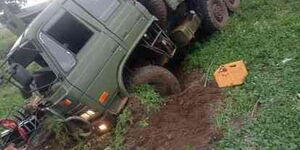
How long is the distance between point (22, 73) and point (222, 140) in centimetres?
278

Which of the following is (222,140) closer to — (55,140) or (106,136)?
(106,136)

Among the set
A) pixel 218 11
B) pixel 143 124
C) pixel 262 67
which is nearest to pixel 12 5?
pixel 218 11

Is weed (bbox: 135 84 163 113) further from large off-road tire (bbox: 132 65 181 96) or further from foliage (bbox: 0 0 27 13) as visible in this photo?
foliage (bbox: 0 0 27 13)

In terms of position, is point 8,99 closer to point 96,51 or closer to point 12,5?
point 12,5

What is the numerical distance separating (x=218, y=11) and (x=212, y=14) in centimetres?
34

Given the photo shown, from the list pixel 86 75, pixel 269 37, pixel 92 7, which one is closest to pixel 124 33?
pixel 92 7

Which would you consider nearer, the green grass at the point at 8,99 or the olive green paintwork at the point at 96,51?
the olive green paintwork at the point at 96,51

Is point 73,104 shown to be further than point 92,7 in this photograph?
No

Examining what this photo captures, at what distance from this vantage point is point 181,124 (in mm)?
6387

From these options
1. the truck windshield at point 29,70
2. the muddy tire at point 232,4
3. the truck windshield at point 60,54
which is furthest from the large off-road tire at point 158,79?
the muddy tire at point 232,4

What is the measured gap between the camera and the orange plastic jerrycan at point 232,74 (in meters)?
6.93

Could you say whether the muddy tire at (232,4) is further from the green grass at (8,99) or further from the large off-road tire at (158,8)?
the green grass at (8,99)

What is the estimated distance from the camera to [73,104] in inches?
247

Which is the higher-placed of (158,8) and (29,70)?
(29,70)
